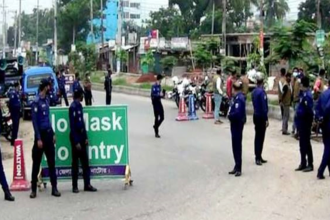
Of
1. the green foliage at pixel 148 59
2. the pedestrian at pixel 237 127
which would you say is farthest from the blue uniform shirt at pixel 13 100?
the green foliage at pixel 148 59

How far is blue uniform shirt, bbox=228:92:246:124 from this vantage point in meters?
12.5

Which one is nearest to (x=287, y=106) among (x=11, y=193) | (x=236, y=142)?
(x=236, y=142)

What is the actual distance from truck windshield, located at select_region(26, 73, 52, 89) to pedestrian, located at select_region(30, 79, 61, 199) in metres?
17.4

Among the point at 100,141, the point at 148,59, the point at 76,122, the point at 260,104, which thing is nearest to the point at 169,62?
the point at 148,59

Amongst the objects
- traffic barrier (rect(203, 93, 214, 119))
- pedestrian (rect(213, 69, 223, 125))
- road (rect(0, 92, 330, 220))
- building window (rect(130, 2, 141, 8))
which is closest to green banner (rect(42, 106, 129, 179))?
road (rect(0, 92, 330, 220))

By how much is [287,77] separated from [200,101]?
8448 millimetres

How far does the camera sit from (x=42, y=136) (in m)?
10.7

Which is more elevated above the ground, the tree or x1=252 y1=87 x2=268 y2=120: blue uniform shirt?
the tree

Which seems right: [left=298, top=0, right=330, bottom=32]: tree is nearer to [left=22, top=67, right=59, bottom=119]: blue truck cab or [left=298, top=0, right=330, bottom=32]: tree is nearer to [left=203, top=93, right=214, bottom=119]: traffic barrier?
[left=22, top=67, right=59, bottom=119]: blue truck cab

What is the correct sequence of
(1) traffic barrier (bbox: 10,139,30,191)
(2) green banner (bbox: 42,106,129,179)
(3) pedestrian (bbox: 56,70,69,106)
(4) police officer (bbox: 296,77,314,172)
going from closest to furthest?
1. (2) green banner (bbox: 42,106,129,179)
2. (1) traffic barrier (bbox: 10,139,30,191)
3. (4) police officer (bbox: 296,77,314,172)
4. (3) pedestrian (bbox: 56,70,69,106)

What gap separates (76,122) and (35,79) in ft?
58.8

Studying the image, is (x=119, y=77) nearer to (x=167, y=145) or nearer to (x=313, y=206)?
(x=167, y=145)

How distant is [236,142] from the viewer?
12500 millimetres

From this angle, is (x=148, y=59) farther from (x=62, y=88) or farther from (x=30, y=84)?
(x=30, y=84)
